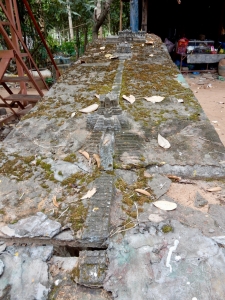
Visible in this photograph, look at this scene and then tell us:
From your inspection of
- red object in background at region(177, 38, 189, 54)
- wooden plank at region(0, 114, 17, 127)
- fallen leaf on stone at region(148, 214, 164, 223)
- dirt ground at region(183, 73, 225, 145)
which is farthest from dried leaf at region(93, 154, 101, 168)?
red object in background at region(177, 38, 189, 54)

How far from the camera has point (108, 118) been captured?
2.01 metres

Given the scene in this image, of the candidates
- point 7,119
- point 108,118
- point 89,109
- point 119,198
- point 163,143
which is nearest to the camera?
point 119,198

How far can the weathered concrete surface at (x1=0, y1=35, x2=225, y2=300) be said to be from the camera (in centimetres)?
105

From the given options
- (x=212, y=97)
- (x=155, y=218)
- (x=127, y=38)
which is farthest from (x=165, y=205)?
(x=212, y=97)

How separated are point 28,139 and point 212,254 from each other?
5.12ft

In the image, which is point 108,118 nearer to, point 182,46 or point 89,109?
point 89,109

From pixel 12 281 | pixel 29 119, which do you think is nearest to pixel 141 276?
pixel 12 281

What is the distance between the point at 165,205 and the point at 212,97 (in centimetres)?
630

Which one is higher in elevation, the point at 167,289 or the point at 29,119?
the point at 29,119

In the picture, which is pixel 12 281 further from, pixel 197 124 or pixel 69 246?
pixel 197 124

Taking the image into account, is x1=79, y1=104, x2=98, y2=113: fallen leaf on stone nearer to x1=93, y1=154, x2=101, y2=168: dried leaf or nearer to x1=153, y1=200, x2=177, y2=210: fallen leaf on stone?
x1=93, y1=154, x2=101, y2=168: dried leaf

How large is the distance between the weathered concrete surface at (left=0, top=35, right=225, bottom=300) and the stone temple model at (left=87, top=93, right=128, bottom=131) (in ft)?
0.11

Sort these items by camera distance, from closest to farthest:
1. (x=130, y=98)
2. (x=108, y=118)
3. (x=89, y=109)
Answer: (x=108, y=118), (x=89, y=109), (x=130, y=98)

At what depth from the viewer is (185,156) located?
1.78 metres
